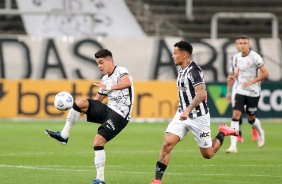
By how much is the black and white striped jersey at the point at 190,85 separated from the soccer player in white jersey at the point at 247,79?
6.11 metres

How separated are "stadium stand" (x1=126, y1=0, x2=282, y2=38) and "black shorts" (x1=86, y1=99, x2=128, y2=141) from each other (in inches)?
953

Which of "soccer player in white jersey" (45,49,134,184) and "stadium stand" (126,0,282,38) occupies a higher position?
"stadium stand" (126,0,282,38)

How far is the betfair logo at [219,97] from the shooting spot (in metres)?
29.6

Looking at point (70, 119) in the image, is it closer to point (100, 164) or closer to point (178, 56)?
point (100, 164)

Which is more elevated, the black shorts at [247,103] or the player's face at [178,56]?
the player's face at [178,56]

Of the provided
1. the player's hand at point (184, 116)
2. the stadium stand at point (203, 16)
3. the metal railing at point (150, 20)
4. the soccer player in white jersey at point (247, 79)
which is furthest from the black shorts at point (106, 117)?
the stadium stand at point (203, 16)

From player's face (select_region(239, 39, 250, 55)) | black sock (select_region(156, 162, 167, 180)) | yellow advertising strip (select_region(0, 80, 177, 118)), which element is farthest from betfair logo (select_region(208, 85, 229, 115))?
black sock (select_region(156, 162, 167, 180))

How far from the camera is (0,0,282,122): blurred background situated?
2919cm

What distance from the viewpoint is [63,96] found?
1357cm

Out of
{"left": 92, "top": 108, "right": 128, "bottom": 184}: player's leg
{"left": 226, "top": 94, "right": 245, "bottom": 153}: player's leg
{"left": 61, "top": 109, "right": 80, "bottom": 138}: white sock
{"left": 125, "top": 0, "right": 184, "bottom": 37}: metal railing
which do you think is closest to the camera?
{"left": 92, "top": 108, "right": 128, "bottom": 184}: player's leg

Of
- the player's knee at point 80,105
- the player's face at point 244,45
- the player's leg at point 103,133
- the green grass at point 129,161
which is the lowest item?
the green grass at point 129,161

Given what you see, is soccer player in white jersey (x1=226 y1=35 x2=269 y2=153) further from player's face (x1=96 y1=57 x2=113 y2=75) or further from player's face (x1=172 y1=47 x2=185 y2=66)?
player's face (x1=172 y1=47 x2=185 y2=66)

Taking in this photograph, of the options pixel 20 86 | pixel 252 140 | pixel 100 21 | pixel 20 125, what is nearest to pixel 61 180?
pixel 252 140

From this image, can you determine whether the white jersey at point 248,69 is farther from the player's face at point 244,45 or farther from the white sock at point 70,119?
the white sock at point 70,119
